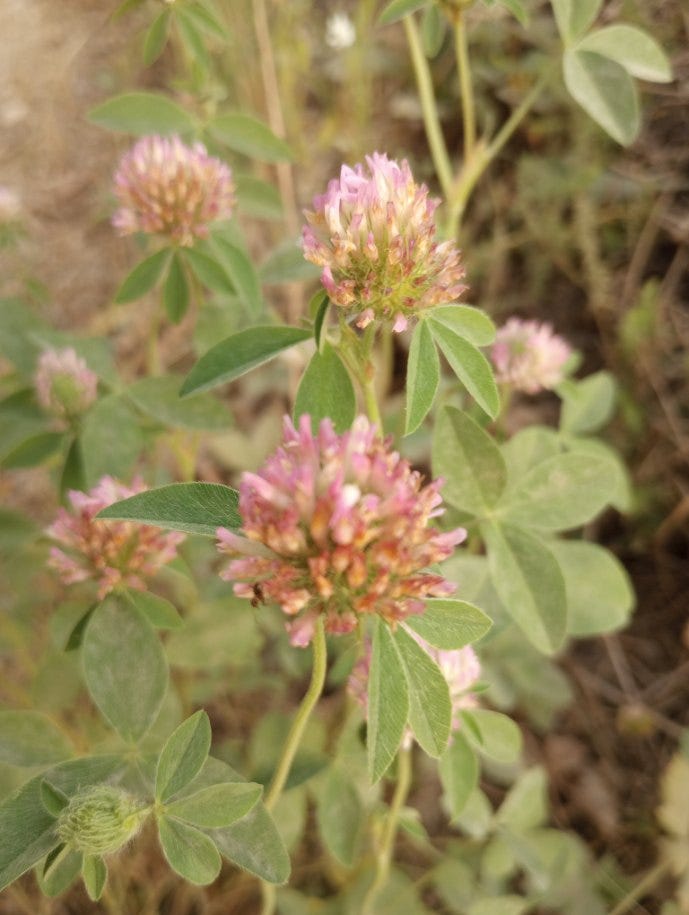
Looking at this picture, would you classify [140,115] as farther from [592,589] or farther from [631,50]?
[592,589]

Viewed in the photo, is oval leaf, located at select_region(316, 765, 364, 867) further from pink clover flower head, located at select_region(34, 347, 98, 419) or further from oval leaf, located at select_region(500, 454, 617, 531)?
pink clover flower head, located at select_region(34, 347, 98, 419)

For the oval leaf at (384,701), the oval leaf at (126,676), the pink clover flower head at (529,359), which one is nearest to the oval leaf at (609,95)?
the pink clover flower head at (529,359)

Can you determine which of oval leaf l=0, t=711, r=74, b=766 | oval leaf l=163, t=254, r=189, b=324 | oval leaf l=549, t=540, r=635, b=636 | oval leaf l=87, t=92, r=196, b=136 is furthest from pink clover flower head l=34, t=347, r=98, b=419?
oval leaf l=549, t=540, r=635, b=636

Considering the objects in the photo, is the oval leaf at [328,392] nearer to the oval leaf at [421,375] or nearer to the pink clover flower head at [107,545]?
the oval leaf at [421,375]

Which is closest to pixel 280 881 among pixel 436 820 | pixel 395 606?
pixel 395 606

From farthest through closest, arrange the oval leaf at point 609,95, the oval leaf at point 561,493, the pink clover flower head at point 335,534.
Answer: the oval leaf at point 609,95 → the oval leaf at point 561,493 → the pink clover flower head at point 335,534
